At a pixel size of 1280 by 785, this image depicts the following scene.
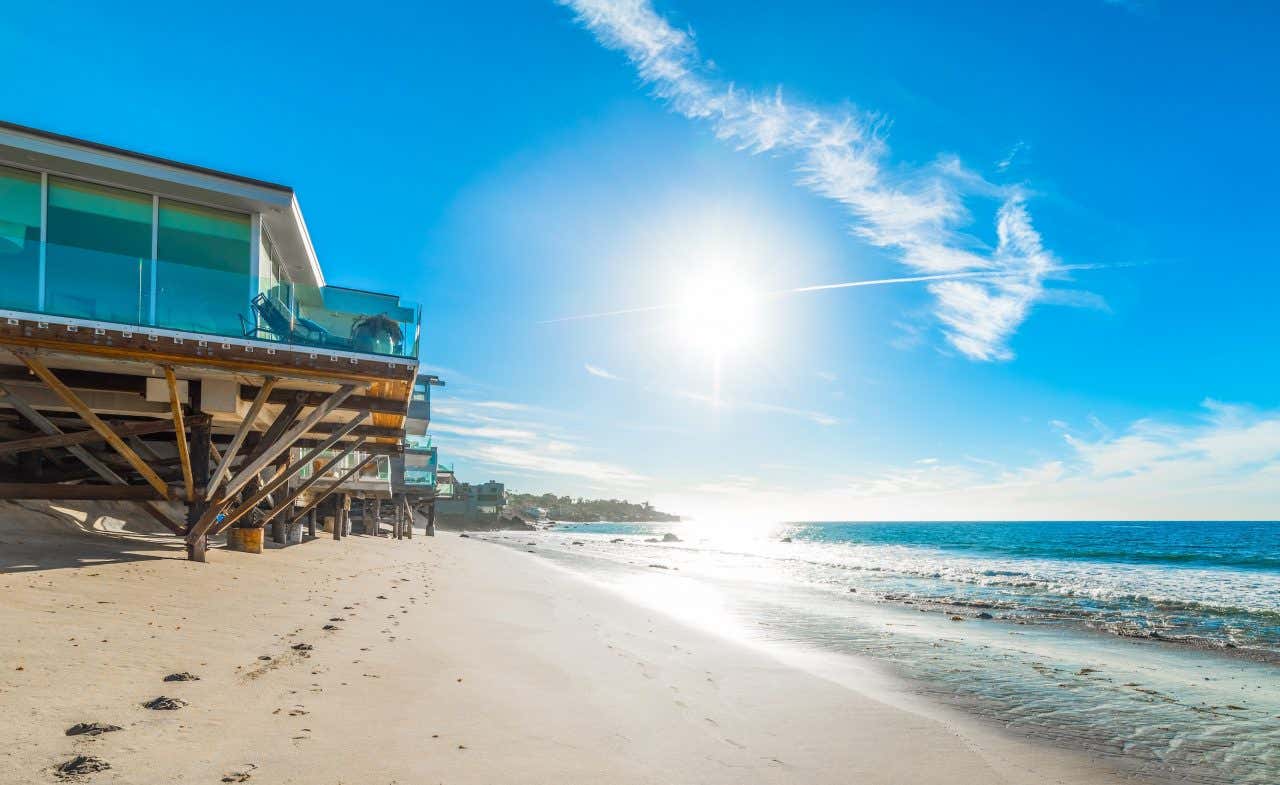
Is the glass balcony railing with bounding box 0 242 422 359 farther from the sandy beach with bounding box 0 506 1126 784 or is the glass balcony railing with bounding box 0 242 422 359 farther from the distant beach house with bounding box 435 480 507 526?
the distant beach house with bounding box 435 480 507 526

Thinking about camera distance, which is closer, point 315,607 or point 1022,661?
point 315,607

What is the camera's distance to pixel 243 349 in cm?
1028

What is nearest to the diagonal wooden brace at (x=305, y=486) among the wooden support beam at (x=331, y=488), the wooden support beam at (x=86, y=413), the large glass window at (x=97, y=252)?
the wooden support beam at (x=331, y=488)

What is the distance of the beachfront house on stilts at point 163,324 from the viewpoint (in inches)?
380

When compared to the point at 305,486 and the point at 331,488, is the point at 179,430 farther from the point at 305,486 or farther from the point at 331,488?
the point at 331,488

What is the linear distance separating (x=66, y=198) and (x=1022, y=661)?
661 inches

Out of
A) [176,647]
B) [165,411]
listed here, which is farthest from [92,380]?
[176,647]

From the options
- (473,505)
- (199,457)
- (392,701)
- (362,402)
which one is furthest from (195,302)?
(473,505)

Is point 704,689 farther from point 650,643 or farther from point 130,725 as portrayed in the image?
point 130,725

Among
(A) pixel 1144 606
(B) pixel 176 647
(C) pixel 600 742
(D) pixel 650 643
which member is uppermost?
(B) pixel 176 647

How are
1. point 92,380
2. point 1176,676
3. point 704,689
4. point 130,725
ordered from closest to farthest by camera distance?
point 130,725
point 704,689
point 1176,676
point 92,380

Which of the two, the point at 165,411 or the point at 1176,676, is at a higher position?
the point at 165,411

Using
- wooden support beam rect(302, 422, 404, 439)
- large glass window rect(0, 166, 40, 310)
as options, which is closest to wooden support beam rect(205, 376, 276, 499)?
large glass window rect(0, 166, 40, 310)

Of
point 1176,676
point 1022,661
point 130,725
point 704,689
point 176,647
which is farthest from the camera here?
point 1022,661
